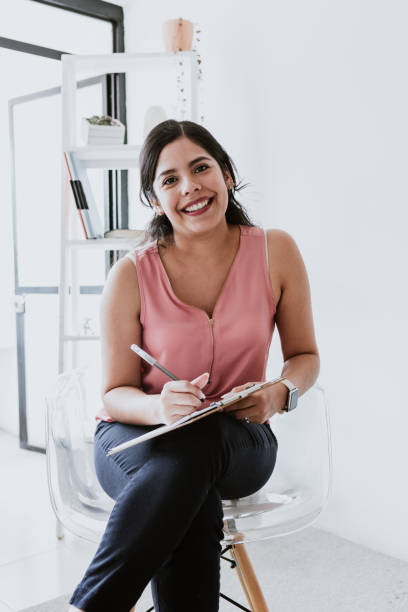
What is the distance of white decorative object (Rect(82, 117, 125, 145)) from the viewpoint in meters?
2.23

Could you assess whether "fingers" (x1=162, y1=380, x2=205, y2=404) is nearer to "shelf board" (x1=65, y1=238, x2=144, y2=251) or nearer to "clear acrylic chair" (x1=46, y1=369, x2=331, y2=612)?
"clear acrylic chair" (x1=46, y1=369, x2=331, y2=612)

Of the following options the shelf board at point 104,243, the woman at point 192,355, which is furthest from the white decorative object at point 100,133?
the woman at point 192,355

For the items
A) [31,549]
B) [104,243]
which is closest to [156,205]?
[104,243]

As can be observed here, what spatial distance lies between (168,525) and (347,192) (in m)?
1.28

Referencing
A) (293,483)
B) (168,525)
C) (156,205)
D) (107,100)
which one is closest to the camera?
(168,525)

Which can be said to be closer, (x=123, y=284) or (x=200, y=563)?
(x=200, y=563)

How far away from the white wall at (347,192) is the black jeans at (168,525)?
2.95 ft

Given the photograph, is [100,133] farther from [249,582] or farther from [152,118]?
[249,582]

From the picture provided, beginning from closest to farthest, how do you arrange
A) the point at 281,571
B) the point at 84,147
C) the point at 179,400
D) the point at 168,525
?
the point at 168,525
the point at 179,400
the point at 281,571
the point at 84,147

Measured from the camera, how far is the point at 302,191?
2.04 metres

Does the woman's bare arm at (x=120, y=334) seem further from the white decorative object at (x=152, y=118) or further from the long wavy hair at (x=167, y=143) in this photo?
the white decorative object at (x=152, y=118)

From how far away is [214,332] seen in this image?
1325 millimetres

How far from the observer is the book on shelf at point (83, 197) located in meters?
2.20

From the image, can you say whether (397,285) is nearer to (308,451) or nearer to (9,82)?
(308,451)
